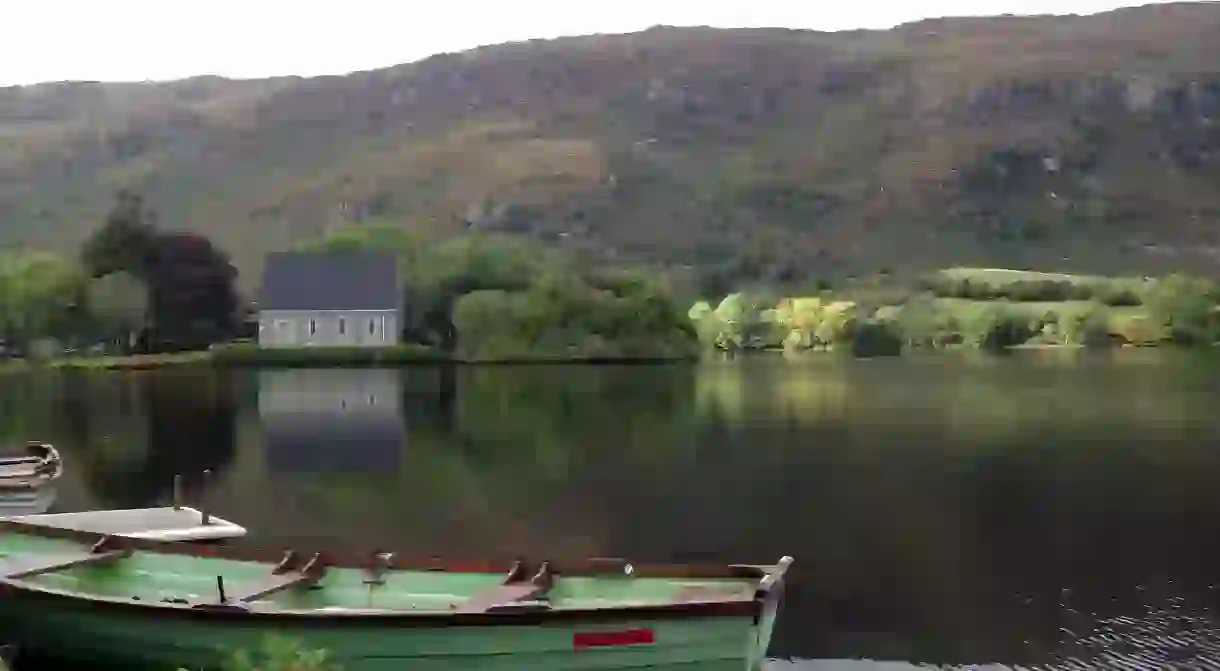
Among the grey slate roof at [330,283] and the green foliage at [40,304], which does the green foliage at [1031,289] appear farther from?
the green foliage at [40,304]

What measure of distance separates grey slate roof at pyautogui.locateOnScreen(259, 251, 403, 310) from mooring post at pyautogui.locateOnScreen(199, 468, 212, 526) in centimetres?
6944

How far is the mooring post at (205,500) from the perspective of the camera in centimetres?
2692

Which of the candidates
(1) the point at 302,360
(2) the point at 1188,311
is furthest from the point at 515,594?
(2) the point at 1188,311

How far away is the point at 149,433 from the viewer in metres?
49.8

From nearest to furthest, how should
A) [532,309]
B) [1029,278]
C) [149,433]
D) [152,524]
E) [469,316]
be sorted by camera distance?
[152,524] → [149,433] → [469,316] → [532,309] → [1029,278]

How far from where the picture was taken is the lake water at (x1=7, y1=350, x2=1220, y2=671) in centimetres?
2291

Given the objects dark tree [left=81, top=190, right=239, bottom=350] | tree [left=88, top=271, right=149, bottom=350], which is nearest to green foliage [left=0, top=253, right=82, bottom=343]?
tree [left=88, top=271, right=149, bottom=350]

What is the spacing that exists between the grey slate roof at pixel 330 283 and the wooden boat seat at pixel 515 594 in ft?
303

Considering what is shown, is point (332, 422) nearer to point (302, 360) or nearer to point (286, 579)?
point (286, 579)

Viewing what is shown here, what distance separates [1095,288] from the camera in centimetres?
16388

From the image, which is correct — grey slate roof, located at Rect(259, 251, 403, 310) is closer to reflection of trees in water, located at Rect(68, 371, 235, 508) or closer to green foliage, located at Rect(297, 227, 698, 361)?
green foliage, located at Rect(297, 227, 698, 361)

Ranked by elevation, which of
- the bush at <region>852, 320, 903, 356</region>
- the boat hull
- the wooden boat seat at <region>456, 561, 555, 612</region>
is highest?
the wooden boat seat at <region>456, 561, 555, 612</region>

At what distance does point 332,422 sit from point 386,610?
3964cm

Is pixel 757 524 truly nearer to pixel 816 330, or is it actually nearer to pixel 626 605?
pixel 626 605
